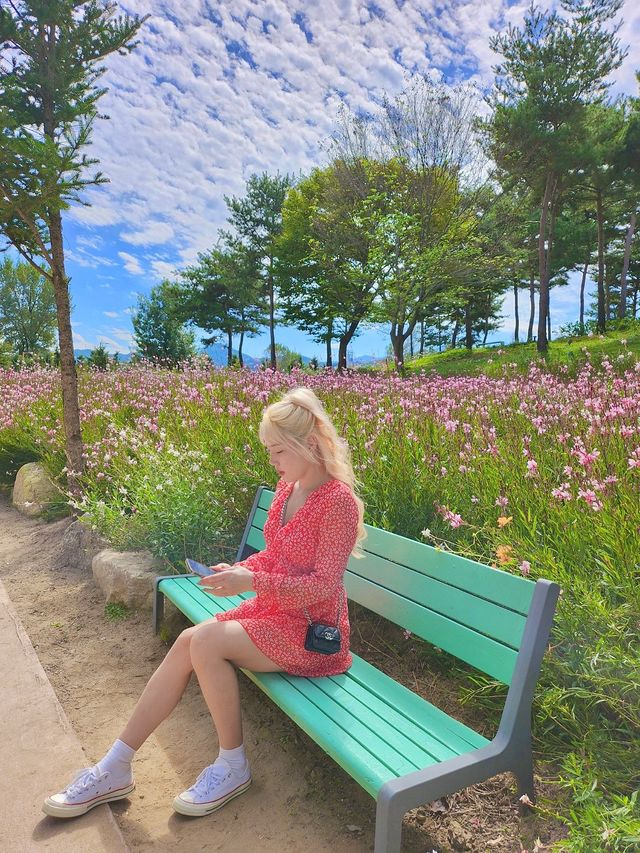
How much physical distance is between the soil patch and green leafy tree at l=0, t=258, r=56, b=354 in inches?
2225

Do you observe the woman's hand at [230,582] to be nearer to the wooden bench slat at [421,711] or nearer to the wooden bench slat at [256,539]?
the wooden bench slat at [421,711]

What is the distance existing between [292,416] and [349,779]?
63.4 inches

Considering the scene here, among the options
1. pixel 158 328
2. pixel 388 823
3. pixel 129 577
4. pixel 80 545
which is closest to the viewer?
pixel 388 823

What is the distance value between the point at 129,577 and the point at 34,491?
3319 millimetres

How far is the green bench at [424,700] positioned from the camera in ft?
5.88

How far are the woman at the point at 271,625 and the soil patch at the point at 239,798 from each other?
12 centimetres

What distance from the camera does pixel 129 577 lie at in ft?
13.9

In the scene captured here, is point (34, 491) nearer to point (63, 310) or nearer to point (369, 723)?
point (63, 310)

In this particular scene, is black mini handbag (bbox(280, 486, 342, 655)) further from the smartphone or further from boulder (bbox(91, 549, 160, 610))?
boulder (bbox(91, 549, 160, 610))

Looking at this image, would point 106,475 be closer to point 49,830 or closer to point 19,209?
point 19,209


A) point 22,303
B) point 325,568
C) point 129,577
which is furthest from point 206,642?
point 22,303

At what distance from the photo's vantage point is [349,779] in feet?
8.42

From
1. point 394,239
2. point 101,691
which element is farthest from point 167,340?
point 101,691

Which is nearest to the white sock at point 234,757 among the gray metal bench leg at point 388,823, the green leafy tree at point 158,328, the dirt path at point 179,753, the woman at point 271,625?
Answer: the woman at point 271,625
